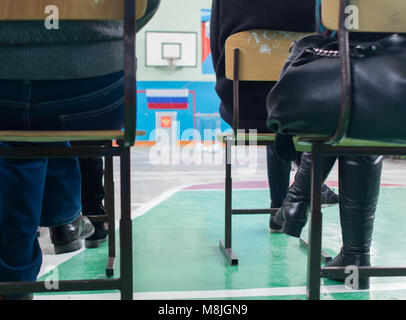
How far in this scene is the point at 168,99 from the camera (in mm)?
11422

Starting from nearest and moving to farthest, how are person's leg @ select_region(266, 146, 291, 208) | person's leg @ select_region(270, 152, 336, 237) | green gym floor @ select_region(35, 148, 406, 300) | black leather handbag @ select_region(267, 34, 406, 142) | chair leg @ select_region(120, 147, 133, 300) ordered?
black leather handbag @ select_region(267, 34, 406, 142) < chair leg @ select_region(120, 147, 133, 300) < green gym floor @ select_region(35, 148, 406, 300) < person's leg @ select_region(270, 152, 336, 237) < person's leg @ select_region(266, 146, 291, 208)

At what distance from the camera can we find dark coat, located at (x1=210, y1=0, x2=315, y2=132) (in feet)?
4.84

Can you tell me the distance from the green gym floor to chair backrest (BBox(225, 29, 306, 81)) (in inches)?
28.2

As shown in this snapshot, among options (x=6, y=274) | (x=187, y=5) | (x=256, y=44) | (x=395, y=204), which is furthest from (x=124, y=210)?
(x=187, y=5)

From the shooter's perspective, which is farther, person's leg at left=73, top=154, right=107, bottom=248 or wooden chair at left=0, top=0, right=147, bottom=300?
person's leg at left=73, top=154, right=107, bottom=248

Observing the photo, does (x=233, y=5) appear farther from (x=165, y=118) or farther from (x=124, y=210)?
(x=165, y=118)

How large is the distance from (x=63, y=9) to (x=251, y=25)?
0.90m

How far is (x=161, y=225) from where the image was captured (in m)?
2.21

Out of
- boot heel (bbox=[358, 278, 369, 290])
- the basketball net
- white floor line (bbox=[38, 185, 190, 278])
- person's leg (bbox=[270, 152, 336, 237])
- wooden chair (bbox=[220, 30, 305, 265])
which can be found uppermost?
the basketball net

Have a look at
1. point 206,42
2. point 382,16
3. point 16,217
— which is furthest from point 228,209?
point 206,42

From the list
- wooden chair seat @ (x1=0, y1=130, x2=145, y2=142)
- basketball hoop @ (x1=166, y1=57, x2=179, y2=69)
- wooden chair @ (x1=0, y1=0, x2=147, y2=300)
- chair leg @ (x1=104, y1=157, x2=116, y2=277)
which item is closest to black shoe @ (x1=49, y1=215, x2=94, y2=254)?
chair leg @ (x1=104, y1=157, x2=116, y2=277)

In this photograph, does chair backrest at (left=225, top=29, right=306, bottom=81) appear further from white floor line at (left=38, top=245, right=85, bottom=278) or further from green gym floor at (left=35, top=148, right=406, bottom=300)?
white floor line at (left=38, top=245, right=85, bottom=278)

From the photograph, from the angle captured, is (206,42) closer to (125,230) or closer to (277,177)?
(277,177)

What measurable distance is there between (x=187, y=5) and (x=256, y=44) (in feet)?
34.6
